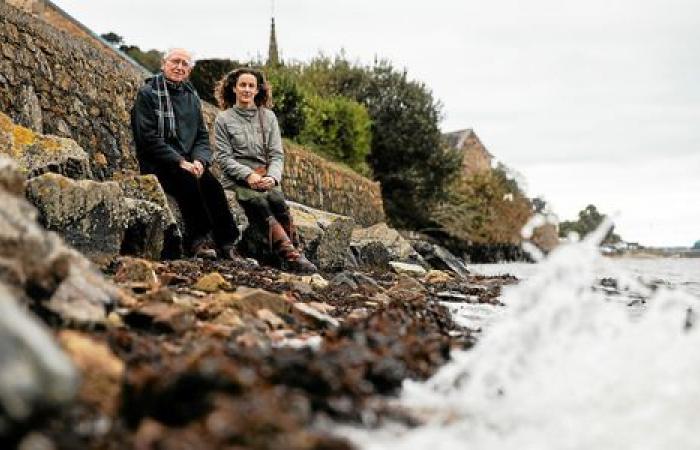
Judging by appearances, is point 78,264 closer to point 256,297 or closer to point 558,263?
point 256,297

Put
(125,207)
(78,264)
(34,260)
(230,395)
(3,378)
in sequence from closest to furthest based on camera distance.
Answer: (3,378)
(230,395)
(34,260)
(78,264)
(125,207)

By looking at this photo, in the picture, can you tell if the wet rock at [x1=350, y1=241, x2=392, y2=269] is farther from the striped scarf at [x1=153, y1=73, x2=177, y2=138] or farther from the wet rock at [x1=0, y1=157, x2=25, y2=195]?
the wet rock at [x1=0, y1=157, x2=25, y2=195]

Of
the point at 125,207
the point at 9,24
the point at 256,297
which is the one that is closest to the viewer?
the point at 256,297

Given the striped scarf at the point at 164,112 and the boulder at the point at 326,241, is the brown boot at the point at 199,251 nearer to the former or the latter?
the striped scarf at the point at 164,112

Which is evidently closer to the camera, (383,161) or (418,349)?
(418,349)

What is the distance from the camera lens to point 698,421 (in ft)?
5.71

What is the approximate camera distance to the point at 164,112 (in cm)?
676

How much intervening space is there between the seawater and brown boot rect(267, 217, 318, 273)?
481cm

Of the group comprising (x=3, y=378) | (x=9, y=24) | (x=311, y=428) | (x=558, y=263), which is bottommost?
(x=311, y=428)

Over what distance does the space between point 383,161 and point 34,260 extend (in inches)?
978

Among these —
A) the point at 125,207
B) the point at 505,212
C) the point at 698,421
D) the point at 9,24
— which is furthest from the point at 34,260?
the point at 505,212

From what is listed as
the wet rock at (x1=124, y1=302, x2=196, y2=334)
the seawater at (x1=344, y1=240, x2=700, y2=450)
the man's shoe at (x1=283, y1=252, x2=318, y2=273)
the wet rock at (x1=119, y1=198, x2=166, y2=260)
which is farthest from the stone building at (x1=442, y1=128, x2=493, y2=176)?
the seawater at (x1=344, y1=240, x2=700, y2=450)

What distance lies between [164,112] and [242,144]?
0.85 meters

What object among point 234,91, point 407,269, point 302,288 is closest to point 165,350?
point 302,288
